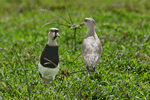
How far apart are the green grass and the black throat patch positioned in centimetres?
16

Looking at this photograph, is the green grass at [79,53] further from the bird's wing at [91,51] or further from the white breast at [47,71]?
the bird's wing at [91,51]

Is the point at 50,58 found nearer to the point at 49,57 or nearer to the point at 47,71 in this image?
the point at 49,57

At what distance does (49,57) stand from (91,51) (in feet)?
1.80

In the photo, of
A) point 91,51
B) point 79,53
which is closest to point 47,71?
point 91,51

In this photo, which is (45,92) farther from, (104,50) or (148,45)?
(148,45)

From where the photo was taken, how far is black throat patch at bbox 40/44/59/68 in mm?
2662

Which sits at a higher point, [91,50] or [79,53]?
[91,50]

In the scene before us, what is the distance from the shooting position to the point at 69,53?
157 inches

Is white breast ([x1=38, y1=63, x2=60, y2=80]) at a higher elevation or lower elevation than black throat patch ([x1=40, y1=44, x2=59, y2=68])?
lower

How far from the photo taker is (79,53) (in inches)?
159

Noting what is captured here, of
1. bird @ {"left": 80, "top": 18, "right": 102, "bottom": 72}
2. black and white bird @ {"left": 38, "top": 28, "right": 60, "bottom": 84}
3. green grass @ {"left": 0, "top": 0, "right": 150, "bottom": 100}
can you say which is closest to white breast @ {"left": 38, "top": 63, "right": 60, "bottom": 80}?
black and white bird @ {"left": 38, "top": 28, "right": 60, "bottom": 84}

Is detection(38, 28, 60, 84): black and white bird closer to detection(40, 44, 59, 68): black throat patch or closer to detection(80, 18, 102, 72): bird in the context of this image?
detection(40, 44, 59, 68): black throat patch

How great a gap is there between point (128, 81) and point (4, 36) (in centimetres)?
296

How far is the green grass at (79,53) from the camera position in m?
3.07
